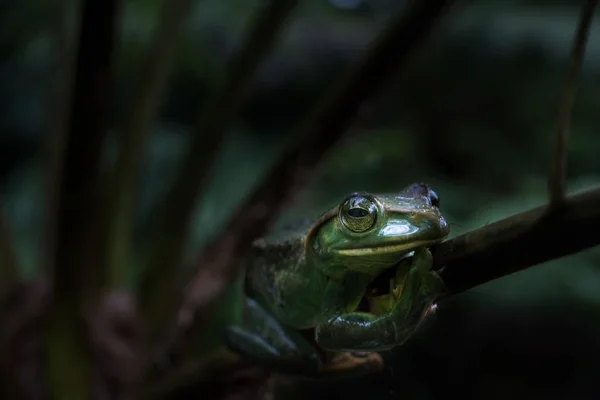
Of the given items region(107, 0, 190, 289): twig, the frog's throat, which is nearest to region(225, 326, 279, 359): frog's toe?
the frog's throat

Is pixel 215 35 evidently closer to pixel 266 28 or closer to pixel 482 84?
pixel 482 84

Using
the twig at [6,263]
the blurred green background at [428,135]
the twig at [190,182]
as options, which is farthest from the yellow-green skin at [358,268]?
the twig at [6,263]

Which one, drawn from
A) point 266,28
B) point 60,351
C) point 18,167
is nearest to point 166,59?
point 266,28

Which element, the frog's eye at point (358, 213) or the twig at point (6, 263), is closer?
the frog's eye at point (358, 213)

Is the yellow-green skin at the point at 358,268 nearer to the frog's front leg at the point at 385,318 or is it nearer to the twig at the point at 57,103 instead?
the frog's front leg at the point at 385,318

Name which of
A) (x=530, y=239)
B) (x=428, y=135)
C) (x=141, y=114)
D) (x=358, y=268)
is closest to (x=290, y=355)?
(x=358, y=268)

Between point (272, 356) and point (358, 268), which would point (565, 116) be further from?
point (272, 356)

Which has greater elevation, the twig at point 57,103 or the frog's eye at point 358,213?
the frog's eye at point 358,213
